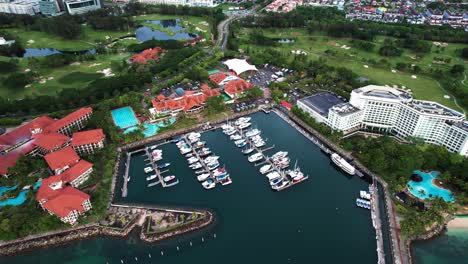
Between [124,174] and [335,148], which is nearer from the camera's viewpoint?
[124,174]

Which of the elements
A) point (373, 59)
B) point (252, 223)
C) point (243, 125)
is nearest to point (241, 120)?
point (243, 125)

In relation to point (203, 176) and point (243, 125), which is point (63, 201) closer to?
point (203, 176)

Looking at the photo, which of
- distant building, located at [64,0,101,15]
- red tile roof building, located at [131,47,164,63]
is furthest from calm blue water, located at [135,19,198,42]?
distant building, located at [64,0,101,15]

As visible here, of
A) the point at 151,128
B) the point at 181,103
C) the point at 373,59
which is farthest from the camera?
the point at 373,59

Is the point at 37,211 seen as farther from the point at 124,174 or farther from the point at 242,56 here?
the point at 242,56

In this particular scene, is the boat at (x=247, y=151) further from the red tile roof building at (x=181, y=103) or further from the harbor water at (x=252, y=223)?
the red tile roof building at (x=181, y=103)

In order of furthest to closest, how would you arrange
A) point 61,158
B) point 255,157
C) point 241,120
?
point 241,120, point 255,157, point 61,158

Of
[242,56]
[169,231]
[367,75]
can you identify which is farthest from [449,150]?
[242,56]
